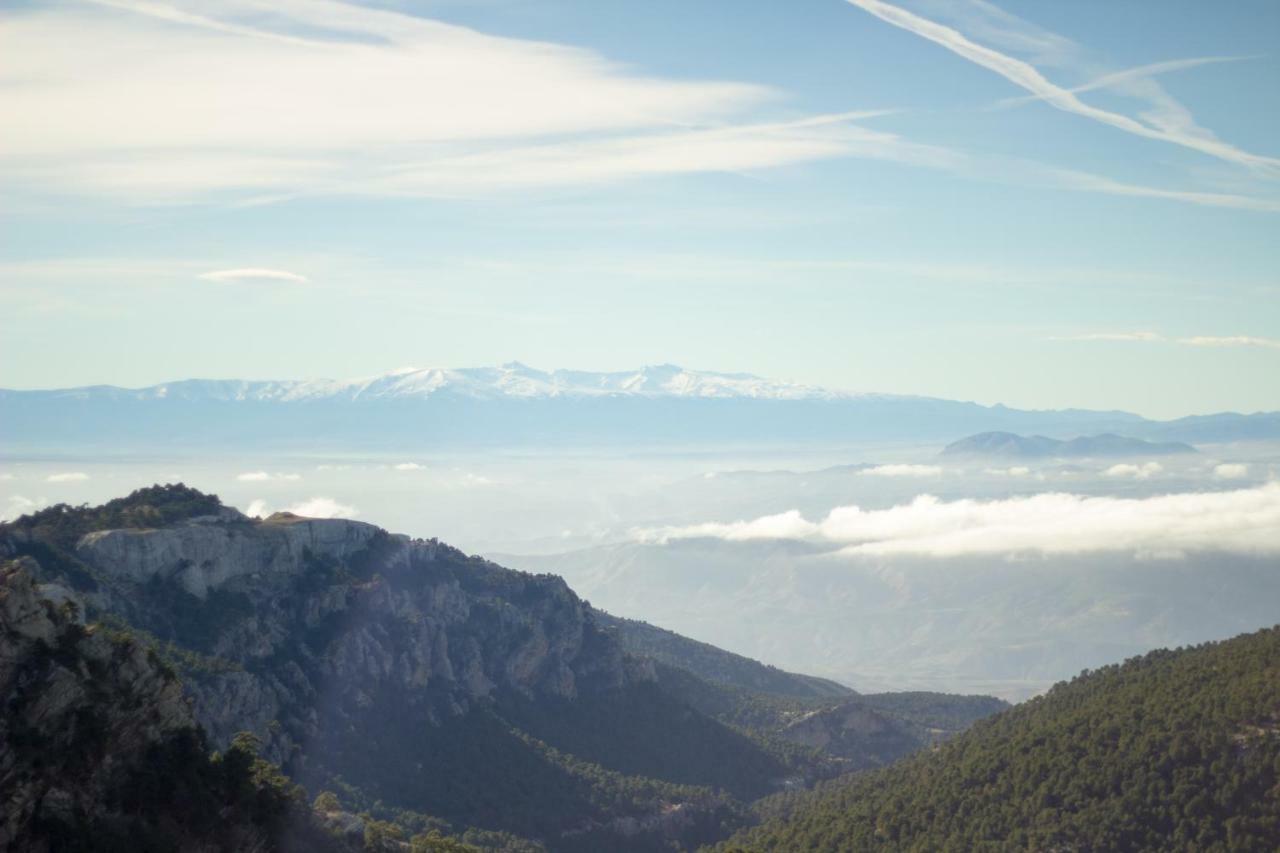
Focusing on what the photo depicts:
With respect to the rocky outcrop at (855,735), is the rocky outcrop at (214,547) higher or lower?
higher

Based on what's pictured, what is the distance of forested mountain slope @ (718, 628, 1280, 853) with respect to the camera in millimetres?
100938

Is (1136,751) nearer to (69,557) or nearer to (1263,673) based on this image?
(1263,673)

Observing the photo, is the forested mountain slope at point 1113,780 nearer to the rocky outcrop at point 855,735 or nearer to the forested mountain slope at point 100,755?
the forested mountain slope at point 100,755

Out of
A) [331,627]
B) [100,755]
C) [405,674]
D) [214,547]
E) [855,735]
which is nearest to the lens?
[100,755]

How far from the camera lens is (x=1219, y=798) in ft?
330

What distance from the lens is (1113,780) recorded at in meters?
107

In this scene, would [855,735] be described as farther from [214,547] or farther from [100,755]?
[100,755]

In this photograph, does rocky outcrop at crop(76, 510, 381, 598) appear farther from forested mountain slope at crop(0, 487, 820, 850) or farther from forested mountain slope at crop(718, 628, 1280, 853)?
forested mountain slope at crop(718, 628, 1280, 853)

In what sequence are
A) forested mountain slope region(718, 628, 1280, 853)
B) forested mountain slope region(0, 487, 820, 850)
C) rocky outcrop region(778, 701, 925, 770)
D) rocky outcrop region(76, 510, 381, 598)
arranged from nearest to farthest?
forested mountain slope region(718, 628, 1280, 853) → forested mountain slope region(0, 487, 820, 850) → rocky outcrop region(76, 510, 381, 598) → rocky outcrop region(778, 701, 925, 770)

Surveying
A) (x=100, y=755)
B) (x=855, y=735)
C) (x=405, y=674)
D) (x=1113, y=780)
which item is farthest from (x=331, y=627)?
(x=1113, y=780)

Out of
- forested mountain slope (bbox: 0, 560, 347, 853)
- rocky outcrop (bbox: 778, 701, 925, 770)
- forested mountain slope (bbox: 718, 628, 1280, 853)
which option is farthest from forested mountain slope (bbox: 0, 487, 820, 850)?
forested mountain slope (bbox: 0, 560, 347, 853)

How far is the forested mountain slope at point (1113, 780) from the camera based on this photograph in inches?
3974

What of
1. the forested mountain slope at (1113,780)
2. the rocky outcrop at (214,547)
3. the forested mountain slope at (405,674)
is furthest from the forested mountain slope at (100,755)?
the rocky outcrop at (214,547)

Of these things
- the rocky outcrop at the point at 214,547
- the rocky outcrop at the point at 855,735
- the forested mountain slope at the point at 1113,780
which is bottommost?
the rocky outcrop at the point at 855,735
